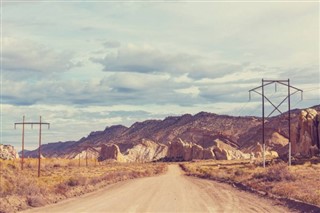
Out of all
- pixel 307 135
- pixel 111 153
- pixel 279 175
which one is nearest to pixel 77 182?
pixel 279 175

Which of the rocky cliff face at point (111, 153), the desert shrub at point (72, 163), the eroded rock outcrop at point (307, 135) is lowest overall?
the desert shrub at point (72, 163)

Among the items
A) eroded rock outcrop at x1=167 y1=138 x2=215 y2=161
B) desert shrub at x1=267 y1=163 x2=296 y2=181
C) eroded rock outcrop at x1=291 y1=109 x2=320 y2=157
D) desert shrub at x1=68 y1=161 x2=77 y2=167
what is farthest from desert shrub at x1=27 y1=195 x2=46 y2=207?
eroded rock outcrop at x1=167 y1=138 x2=215 y2=161

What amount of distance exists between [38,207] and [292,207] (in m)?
12.5

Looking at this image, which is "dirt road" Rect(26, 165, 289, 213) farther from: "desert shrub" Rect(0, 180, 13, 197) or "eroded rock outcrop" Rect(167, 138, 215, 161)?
"eroded rock outcrop" Rect(167, 138, 215, 161)

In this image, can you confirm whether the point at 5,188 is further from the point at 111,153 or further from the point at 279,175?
the point at 111,153

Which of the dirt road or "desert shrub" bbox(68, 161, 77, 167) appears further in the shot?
"desert shrub" bbox(68, 161, 77, 167)

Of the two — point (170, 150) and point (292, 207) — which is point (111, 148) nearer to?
point (170, 150)

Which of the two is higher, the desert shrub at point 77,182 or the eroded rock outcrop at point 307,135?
the eroded rock outcrop at point 307,135

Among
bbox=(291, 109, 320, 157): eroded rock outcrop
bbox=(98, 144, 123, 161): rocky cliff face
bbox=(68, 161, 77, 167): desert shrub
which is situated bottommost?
bbox=(68, 161, 77, 167): desert shrub

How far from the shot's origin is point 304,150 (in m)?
93.9

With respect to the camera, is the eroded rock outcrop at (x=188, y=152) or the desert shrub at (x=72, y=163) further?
the eroded rock outcrop at (x=188, y=152)

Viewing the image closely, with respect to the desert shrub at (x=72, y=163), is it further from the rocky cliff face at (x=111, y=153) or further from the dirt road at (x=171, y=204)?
the dirt road at (x=171, y=204)

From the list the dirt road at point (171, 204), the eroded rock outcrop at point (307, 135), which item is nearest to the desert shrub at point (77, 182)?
the dirt road at point (171, 204)

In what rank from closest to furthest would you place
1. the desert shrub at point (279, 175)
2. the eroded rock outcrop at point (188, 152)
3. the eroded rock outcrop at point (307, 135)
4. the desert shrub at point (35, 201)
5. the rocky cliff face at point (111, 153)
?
1. the desert shrub at point (35, 201)
2. the desert shrub at point (279, 175)
3. the eroded rock outcrop at point (307, 135)
4. the eroded rock outcrop at point (188, 152)
5. the rocky cliff face at point (111, 153)
